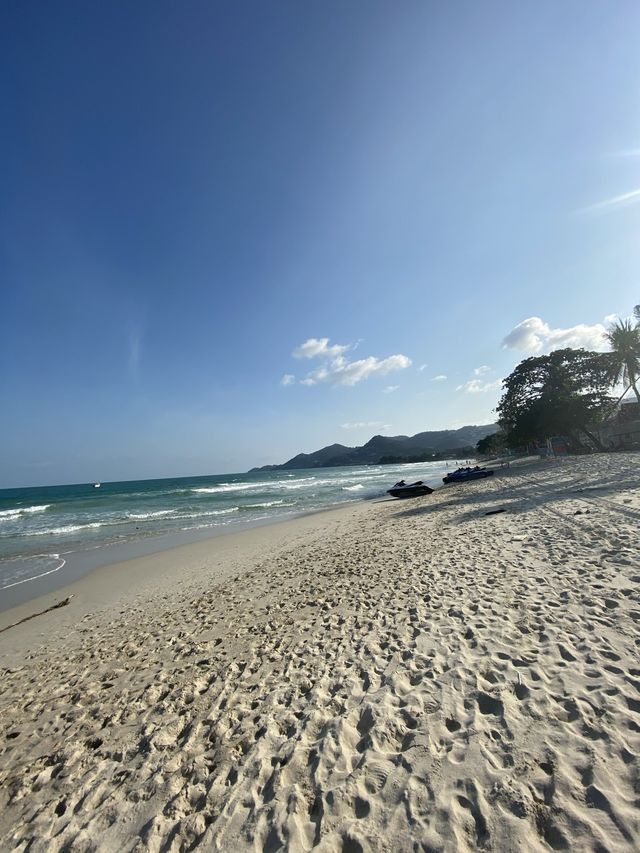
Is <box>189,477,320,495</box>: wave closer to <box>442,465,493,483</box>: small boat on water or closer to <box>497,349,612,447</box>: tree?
<box>442,465,493,483</box>: small boat on water

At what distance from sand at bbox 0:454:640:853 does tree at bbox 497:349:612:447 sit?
3600 cm

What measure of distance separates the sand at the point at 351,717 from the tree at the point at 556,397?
118 feet

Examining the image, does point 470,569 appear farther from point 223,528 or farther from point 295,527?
point 223,528

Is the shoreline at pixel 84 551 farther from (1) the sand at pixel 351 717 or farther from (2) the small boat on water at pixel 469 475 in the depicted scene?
(2) the small boat on water at pixel 469 475

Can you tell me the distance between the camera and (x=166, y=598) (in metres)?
9.88

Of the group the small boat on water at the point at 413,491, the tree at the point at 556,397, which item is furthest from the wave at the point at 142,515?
the tree at the point at 556,397

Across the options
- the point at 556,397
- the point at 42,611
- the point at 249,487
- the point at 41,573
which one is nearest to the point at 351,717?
the point at 42,611

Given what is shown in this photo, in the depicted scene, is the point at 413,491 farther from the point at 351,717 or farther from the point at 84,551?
the point at 351,717

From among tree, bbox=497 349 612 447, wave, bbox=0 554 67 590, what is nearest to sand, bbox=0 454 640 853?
wave, bbox=0 554 67 590

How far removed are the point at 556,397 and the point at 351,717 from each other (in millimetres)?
44243

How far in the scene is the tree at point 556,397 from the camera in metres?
38.9

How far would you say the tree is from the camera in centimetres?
3894

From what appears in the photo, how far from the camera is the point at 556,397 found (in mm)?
40000

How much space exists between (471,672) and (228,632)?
4311mm
